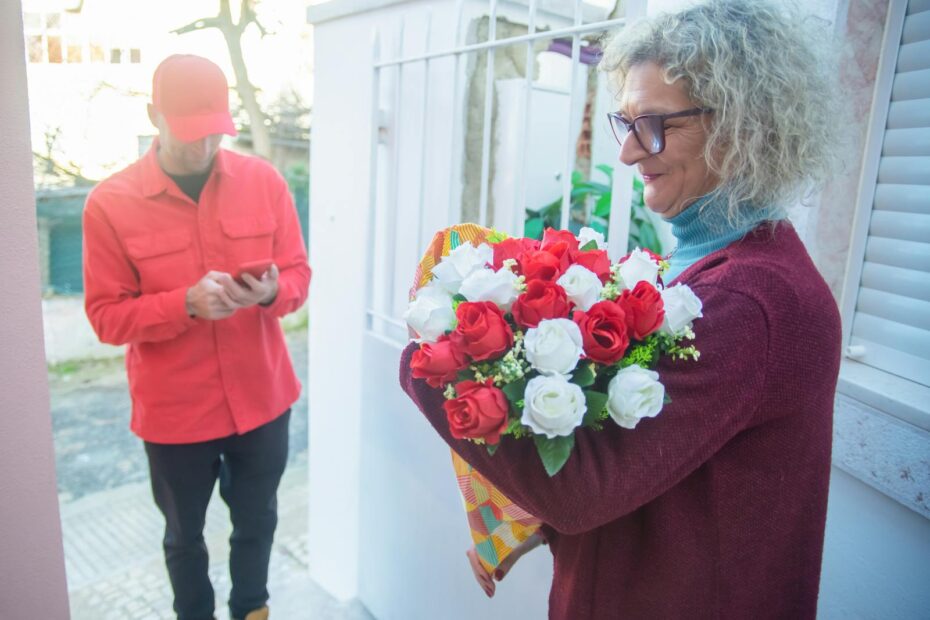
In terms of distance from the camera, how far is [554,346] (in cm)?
92

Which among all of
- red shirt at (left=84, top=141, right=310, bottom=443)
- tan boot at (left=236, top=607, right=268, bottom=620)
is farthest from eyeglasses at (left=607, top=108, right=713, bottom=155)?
tan boot at (left=236, top=607, right=268, bottom=620)

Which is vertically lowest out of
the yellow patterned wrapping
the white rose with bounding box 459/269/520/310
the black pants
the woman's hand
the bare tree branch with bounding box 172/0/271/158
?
the black pants

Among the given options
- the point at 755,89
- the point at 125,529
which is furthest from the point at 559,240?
the point at 125,529

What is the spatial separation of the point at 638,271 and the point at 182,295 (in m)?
1.68

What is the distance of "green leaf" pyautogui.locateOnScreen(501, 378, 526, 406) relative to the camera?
964mm

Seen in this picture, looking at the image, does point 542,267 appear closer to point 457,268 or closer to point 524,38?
point 457,268

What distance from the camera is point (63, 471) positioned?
4.89 meters

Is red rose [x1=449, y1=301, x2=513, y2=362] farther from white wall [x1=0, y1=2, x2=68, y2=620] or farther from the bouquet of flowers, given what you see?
white wall [x1=0, y1=2, x2=68, y2=620]

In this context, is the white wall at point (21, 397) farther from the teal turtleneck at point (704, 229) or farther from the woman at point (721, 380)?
the teal turtleneck at point (704, 229)

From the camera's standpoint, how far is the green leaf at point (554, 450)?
959mm

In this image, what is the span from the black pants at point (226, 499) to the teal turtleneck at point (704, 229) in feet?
5.93

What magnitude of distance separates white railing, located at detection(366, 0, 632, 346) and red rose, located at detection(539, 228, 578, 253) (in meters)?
0.69

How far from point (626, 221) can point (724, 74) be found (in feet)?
2.14

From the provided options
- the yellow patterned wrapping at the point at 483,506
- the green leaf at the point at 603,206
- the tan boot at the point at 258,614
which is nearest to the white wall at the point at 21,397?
the tan boot at the point at 258,614
